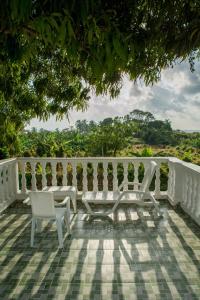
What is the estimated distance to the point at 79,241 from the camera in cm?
400

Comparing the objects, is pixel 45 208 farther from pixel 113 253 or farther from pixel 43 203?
pixel 113 253

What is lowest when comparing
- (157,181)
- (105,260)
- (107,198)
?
(105,260)

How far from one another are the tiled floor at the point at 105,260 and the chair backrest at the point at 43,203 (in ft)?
1.49

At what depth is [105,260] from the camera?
340cm

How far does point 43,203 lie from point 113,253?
3.94ft

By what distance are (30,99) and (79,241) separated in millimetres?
3140

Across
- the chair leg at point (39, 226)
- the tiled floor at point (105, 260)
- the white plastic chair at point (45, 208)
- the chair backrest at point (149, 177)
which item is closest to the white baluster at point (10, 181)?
the tiled floor at point (105, 260)

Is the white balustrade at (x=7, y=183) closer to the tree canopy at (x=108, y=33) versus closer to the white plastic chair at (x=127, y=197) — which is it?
the white plastic chair at (x=127, y=197)

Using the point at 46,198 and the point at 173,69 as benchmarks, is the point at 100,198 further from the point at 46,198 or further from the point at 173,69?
the point at 173,69

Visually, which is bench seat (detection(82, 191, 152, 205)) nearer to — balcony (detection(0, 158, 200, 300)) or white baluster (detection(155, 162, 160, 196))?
balcony (detection(0, 158, 200, 300))

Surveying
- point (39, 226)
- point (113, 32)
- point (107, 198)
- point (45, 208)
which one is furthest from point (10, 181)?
point (113, 32)

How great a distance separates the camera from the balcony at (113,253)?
280 cm

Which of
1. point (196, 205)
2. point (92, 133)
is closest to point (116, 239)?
point (196, 205)

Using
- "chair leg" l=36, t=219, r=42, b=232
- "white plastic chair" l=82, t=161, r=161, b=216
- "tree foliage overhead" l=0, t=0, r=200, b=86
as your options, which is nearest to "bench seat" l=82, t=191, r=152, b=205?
"white plastic chair" l=82, t=161, r=161, b=216
